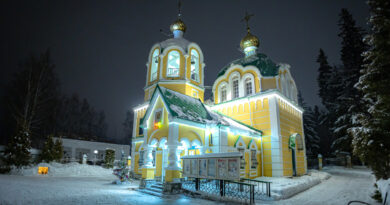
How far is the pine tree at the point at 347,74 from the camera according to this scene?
820 inches

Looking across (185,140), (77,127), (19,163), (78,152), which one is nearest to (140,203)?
(185,140)

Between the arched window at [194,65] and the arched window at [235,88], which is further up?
the arched window at [194,65]

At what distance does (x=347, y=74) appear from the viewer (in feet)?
75.8

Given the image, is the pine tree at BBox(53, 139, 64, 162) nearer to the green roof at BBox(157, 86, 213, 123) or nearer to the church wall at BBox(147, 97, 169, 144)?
the church wall at BBox(147, 97, 169, 144)

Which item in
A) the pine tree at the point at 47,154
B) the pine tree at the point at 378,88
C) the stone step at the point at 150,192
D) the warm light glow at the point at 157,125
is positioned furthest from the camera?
the pine tree at the point at 47,154

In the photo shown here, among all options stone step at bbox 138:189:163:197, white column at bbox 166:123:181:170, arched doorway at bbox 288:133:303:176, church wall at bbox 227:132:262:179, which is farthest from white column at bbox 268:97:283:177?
stone step at bbox 138:189:163:197

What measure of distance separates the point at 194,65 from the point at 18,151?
53.2 ft

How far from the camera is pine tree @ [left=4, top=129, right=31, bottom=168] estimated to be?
1770 centimetres

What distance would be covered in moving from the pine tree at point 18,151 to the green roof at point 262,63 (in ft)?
59.7

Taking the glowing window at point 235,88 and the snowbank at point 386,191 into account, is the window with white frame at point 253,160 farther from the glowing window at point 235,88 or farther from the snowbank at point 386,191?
the snowbank at point 386,191

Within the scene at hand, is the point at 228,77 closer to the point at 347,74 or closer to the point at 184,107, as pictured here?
the point at 184,107

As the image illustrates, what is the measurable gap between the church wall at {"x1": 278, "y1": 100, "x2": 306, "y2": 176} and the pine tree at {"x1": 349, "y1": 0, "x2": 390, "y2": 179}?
7014mm

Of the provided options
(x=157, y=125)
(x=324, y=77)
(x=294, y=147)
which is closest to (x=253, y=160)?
(x=294, y=147)

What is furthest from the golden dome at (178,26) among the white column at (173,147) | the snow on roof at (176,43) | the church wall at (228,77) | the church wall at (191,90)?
the white column at (173,147)
